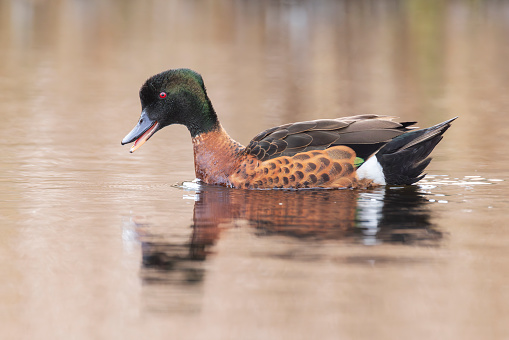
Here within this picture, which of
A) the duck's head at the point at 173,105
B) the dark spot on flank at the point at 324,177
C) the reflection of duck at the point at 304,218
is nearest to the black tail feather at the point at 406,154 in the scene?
the reflection of duck at the point at 304,218

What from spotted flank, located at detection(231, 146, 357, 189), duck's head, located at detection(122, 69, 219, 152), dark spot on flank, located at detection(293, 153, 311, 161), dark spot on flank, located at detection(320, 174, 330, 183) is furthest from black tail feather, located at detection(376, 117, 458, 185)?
duck's head, located at detection(122, 69, 219, 152)

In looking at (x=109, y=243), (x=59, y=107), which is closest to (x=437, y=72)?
(x=59, y=107)

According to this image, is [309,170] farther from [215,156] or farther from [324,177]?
[215,156]

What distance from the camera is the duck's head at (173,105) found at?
411 inches

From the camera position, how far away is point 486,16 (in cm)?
4306

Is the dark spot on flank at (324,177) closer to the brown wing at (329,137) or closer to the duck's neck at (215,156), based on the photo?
the brown wing at (329,137)

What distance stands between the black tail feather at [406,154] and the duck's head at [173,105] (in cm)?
189

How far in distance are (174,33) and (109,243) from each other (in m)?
26.6

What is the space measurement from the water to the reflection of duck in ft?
0.09

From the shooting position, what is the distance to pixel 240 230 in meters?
7.90

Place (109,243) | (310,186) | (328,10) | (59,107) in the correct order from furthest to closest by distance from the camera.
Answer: (328,10), (59,107), (310,186), (109,243)

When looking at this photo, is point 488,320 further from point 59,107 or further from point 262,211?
point 59,107

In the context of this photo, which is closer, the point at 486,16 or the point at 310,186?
the point at 310,186

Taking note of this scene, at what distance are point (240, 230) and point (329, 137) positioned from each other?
2.19 meters
